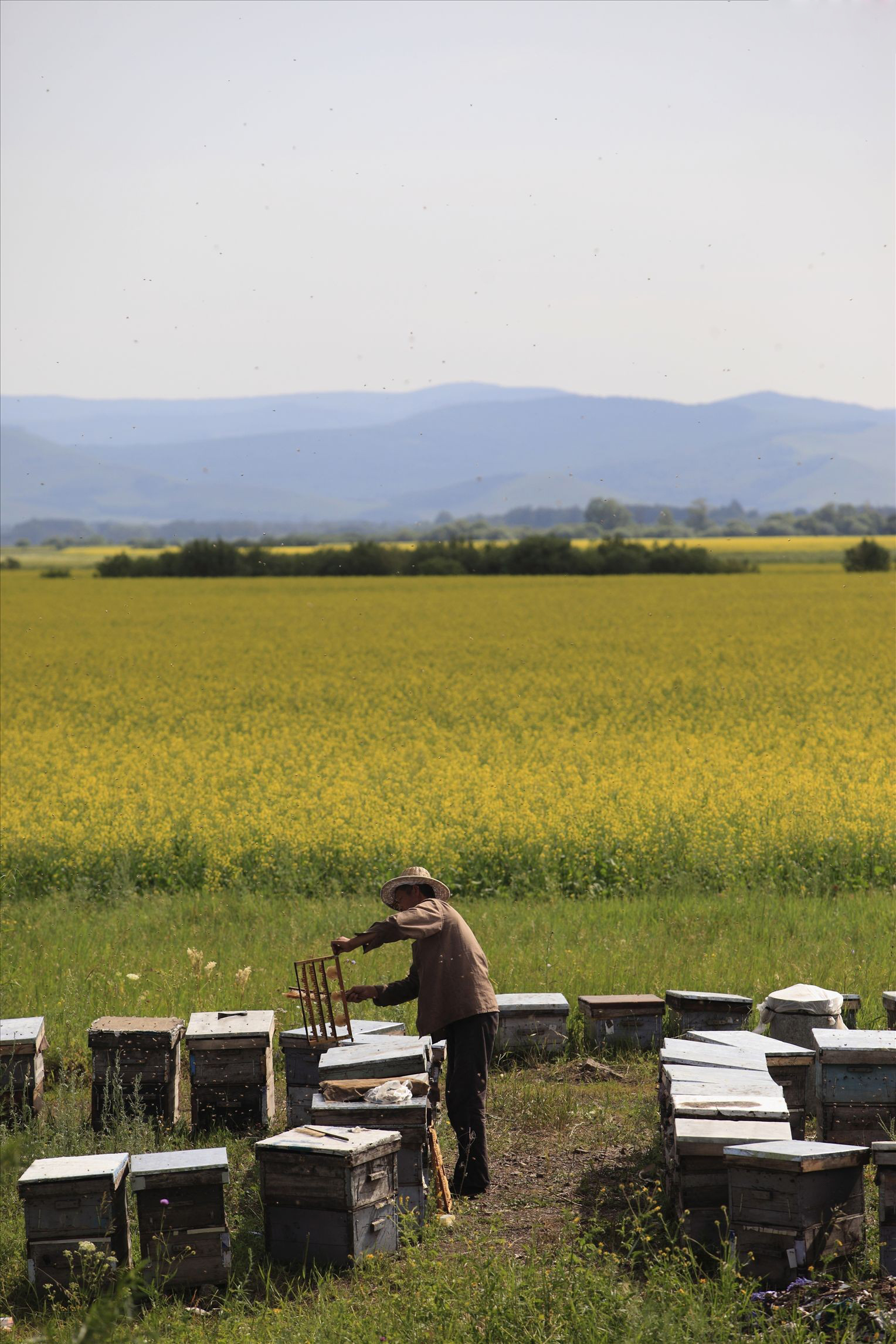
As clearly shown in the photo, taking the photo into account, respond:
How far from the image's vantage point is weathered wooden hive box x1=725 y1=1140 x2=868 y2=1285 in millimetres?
5219

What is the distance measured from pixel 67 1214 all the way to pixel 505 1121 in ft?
9.59

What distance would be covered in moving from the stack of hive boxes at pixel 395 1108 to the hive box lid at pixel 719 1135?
1.22 m

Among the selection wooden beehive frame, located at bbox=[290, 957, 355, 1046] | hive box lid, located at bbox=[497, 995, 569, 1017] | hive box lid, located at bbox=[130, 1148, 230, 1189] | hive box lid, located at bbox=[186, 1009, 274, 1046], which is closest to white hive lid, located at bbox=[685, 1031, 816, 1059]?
hive box lid, located at bbox=[497, 995, 569, 1017]

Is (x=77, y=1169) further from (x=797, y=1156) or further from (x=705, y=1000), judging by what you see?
(x=705, y=1000)

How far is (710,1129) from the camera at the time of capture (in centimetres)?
560

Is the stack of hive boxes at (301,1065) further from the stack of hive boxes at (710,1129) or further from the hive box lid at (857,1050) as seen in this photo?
the hive box lid at (857,1050)

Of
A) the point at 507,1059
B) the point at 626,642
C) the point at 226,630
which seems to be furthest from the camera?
the point at 226,630

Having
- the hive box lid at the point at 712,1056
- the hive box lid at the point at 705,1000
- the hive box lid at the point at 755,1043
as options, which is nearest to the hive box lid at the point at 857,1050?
the hive box lid at the point at 755,1043

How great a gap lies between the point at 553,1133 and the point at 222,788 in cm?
1020

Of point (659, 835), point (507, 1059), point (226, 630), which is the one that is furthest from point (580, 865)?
point (226, 630)

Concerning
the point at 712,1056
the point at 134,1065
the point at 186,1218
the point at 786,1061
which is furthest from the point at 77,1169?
the point at 786,1061

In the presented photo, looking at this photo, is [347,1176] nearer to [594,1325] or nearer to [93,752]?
[594,1325]

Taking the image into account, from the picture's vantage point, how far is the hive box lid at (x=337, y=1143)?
216 inches

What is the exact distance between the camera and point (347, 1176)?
216 inches
